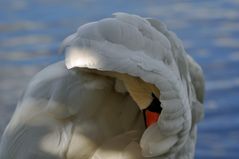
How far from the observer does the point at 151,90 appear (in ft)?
5.46

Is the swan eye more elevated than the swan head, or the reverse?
the swan head

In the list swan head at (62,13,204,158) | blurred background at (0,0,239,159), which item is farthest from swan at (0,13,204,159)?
blurred background at (0,0,239,159)

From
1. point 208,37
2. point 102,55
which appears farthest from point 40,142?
point 208,37

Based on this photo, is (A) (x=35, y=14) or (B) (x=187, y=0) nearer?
(A) (x=35, y=14)

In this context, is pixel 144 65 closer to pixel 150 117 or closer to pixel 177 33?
pixel 150 117

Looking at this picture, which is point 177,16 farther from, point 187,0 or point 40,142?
point 40,142

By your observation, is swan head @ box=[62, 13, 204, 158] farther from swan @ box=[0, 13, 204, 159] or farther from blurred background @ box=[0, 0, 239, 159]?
blurred background @ box=[0, 0, 239, 159]

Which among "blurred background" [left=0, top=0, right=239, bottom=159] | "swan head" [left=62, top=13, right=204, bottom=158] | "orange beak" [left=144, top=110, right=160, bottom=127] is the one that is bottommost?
"blurred background" [left=0, top=0, right=239, bottom=159]

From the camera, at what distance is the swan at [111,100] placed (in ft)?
5.23

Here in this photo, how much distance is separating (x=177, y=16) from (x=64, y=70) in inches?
84.5

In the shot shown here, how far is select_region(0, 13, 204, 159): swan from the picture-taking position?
1.59m

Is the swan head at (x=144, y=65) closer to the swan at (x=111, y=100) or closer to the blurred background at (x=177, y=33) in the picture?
the swan at (x=111, y=100)

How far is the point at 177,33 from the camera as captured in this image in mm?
3592

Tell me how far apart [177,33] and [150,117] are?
1900mm
